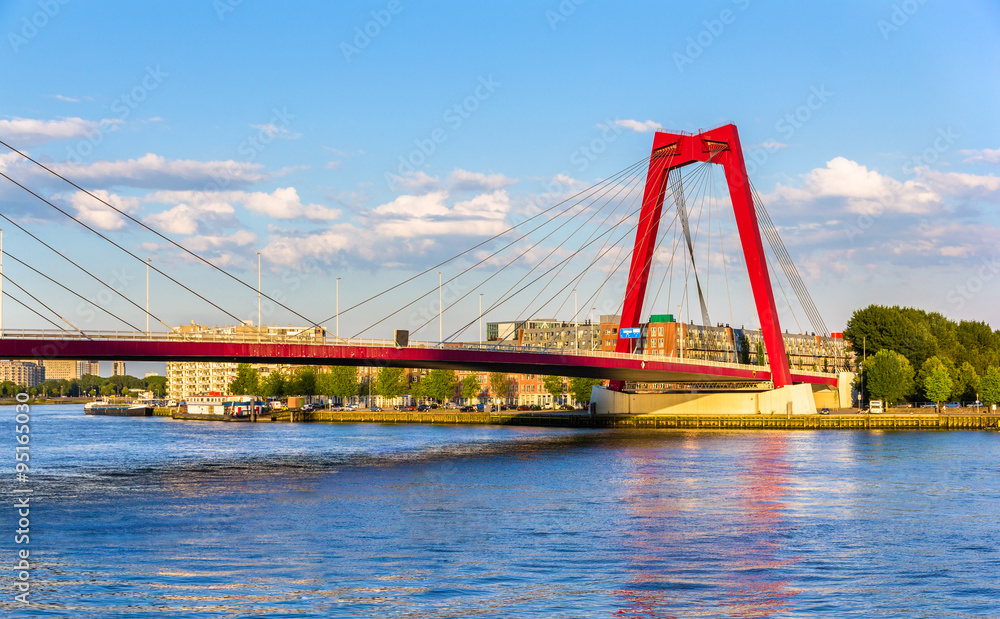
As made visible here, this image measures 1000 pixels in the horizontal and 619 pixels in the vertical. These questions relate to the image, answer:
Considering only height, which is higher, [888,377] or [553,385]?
[888,377]

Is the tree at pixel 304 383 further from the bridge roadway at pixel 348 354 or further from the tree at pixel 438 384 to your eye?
the bridge roadway at pixel 348 354

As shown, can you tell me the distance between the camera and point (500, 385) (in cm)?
13738

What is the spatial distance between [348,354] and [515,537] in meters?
28.6

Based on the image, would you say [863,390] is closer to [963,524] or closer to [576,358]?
[576,358]

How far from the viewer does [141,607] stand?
782 inches

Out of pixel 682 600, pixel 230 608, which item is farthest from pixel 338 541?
pixel 682 600

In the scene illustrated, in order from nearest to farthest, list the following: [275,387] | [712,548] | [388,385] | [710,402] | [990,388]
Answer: [712,548] < [710,402] < [990,388] < [388,385] < [275,387]

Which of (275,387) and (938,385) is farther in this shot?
(275,387)

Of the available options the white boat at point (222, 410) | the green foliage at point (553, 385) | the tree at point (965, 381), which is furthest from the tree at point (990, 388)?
the white boat at point (222, 410)

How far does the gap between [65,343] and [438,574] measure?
1073 inches

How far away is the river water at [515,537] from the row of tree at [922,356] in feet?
140

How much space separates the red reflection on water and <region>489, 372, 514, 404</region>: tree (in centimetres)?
9277

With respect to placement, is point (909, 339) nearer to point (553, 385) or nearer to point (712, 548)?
point (553, 385)

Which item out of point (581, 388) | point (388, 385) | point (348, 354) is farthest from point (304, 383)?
point (348, 354)
